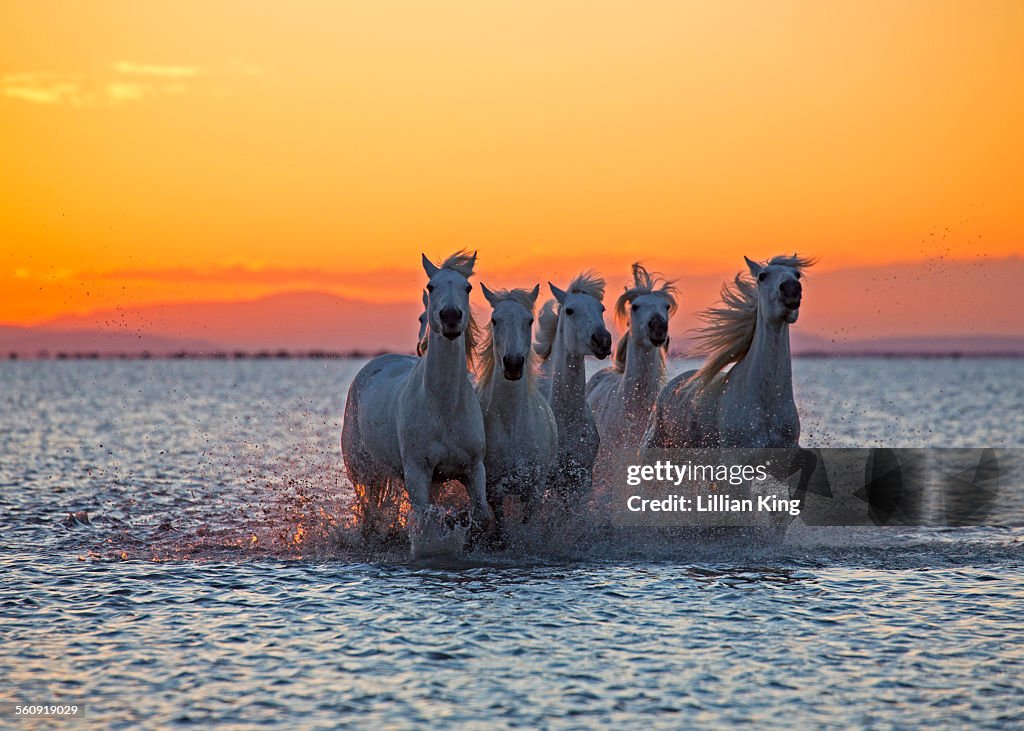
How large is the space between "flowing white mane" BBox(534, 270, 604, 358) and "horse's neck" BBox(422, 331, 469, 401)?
6.30 feet

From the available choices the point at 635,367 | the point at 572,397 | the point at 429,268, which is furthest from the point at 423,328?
the point at 635,367

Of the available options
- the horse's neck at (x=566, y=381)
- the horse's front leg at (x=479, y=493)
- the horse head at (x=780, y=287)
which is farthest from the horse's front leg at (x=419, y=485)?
the horse head at (x=780, y=287)

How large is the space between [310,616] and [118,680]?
1.75 meters

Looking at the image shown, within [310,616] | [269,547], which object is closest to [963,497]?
[269,547]

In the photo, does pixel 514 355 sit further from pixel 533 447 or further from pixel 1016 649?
pixel 1016 649

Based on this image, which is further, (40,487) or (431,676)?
(40,487)

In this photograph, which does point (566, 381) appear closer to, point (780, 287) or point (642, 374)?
point (642, 374)

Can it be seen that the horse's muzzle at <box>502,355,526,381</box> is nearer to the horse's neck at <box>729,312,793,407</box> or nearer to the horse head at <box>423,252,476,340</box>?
the horse head at <box>423,252,476,340</box>

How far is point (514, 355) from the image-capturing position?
9227 mm

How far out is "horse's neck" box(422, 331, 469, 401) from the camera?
945 centimetres

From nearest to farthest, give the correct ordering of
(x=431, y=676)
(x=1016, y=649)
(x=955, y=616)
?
(x=431, y=676)
(x=1016, y=649)
(x=955, y=616)

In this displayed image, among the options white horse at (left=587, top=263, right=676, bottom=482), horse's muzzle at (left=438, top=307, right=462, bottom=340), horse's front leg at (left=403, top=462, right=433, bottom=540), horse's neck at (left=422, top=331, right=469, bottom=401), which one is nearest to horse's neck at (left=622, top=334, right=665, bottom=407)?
white horse at (left=587, top=263, right=676, bottom=482)

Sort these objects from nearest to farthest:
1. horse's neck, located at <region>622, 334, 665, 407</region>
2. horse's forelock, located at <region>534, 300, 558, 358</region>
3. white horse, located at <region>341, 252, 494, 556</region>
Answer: white horse, located at <region>341, 252, 494, 556</region> < horse's forelock, located at <region>534, 300, 558, 358</region> < horse's neck, located at <region>622, 334, 665, 407</region>
